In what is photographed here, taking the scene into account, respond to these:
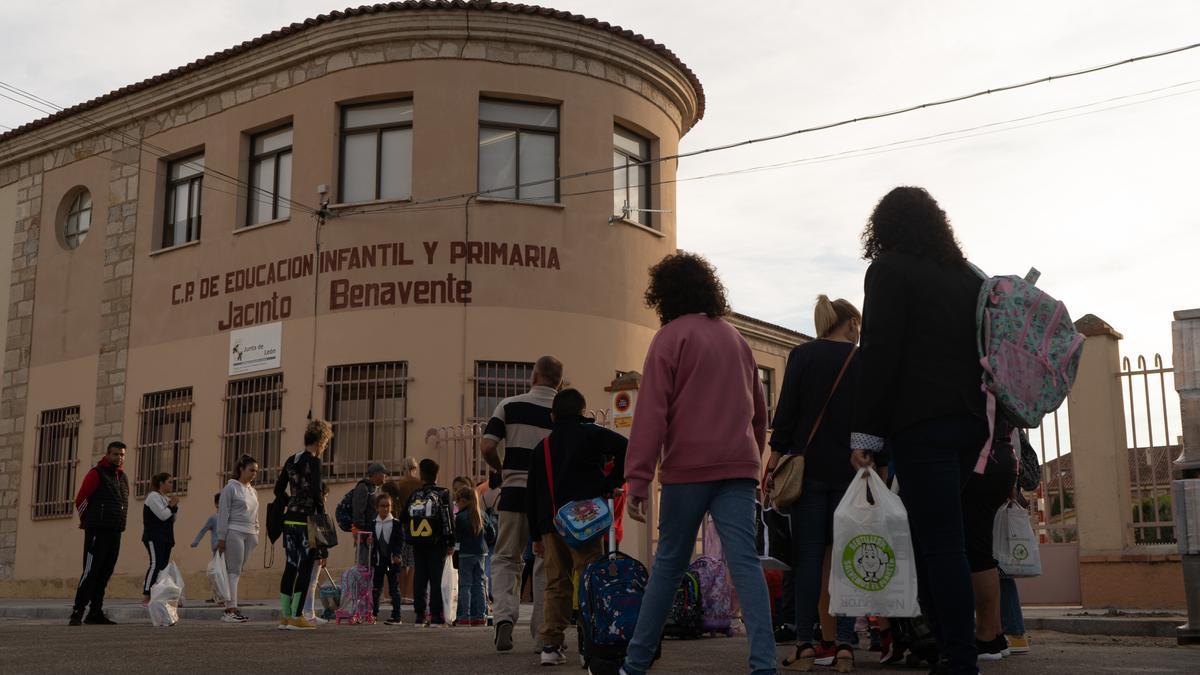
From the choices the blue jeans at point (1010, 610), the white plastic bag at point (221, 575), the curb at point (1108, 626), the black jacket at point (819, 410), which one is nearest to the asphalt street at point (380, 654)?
the blue jeans at point (1010, 610)

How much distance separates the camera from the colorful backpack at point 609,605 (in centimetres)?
625

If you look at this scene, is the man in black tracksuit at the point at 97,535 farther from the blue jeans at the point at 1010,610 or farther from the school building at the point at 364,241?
the blue jeans at the point at 1010,610

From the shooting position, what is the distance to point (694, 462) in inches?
217

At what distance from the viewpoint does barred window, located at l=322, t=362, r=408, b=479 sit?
18.0 meters

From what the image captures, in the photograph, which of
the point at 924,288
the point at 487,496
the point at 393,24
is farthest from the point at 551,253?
the point at 924,288

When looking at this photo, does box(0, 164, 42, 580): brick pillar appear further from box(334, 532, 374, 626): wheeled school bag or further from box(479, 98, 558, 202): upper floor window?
box(334, 532, 374, 626): wheeled school bag

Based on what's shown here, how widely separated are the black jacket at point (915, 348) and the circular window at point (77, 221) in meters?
19.6

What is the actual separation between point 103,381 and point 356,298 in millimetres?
5441

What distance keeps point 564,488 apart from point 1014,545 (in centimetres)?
240

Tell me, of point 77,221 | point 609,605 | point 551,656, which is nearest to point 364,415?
point 77,221

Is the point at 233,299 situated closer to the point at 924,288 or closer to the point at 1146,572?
the point at 1146,572

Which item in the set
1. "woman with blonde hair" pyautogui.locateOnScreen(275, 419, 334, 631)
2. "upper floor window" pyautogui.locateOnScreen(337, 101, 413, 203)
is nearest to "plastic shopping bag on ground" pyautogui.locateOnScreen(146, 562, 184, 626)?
"woman with blonde hair" pyautogui.locateOnScreen(275, 419, 334, 631)

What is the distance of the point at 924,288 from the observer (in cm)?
543

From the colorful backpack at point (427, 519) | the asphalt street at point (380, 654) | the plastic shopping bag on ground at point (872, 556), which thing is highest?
the colorful backpack at point (427, 519)
